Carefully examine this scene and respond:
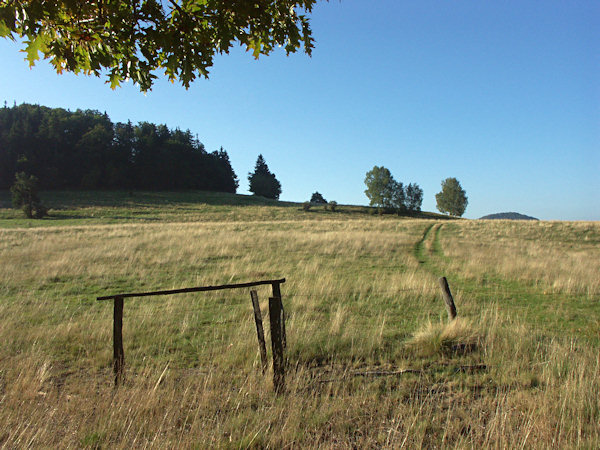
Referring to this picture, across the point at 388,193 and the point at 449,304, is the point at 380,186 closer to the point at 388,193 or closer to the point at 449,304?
the point at 388,193

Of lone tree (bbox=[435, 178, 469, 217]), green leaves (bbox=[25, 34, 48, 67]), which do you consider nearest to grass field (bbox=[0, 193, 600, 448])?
green leaves (bbox=[25, 34, 48, 67])

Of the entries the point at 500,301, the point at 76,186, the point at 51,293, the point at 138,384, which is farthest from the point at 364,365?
the point at 76,186

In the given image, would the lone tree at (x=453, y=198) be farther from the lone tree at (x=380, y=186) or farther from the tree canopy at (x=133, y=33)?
the tree canopy at (x=133, y=33)

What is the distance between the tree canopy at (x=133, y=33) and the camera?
4.09 m

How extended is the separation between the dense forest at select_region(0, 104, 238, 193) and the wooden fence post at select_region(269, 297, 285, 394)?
8286 cm

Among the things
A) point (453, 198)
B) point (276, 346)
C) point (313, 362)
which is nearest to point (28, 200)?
point (313, 362)

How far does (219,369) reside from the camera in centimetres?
547

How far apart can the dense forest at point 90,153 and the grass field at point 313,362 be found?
7238cm

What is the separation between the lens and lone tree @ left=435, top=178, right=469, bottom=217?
128875 millimetres

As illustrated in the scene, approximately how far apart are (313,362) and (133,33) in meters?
5.11

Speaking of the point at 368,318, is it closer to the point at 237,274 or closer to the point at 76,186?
the point at 237,274

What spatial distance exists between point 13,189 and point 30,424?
5758cm

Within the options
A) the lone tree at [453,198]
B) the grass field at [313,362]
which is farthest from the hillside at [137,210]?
the lone tree at [453,198]

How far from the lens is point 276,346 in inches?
183
